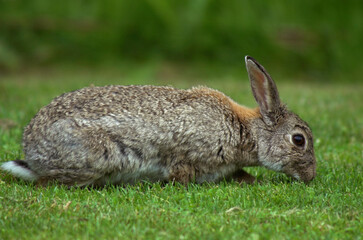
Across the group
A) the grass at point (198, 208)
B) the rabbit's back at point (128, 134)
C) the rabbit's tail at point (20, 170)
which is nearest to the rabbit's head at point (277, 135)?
the grass at point (198, 208)

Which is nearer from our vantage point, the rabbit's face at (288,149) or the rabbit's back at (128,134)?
the rabbit's back at (128,134)

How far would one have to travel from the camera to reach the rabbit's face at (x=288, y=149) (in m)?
7.08

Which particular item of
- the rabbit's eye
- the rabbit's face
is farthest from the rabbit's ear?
the rabbit's eye

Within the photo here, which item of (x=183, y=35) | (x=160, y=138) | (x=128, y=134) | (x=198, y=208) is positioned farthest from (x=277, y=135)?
(x=183, y=35)

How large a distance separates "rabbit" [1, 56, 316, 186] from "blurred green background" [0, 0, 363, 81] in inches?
407

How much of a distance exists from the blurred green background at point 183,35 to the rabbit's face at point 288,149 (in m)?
10.3

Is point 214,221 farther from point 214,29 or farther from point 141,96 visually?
point 214,29

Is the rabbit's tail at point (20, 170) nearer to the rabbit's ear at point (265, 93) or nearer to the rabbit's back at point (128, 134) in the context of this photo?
the rabbit's back at point (128, 134)

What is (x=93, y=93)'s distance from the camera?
696cm

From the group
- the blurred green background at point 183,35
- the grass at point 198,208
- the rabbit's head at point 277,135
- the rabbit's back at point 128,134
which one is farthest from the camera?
the blurred green background at point 183,35

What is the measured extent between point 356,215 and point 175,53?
12903mm

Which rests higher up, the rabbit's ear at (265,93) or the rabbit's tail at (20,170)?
the rabbit's ear at (265,93)

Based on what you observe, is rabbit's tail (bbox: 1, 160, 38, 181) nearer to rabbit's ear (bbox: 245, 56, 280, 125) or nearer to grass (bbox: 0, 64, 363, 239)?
grass (bbox: 0, 64, 363, 239)

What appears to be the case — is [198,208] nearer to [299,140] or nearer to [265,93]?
[299,140]
